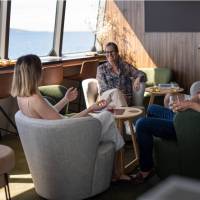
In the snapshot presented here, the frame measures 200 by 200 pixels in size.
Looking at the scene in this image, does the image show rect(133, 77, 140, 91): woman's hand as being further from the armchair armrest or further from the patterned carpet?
the armchair armrest

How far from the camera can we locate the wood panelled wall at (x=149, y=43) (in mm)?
6754

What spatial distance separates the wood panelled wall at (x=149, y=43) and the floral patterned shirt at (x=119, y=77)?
2044mm

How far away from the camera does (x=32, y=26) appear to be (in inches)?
289

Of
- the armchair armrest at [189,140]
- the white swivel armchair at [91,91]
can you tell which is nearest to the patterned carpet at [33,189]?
the armchair armrest at [189,140]

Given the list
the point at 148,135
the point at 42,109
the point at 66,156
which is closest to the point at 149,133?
the point at 148,135

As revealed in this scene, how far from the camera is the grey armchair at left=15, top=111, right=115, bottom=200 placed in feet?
9.41

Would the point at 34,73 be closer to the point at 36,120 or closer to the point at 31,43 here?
the point at 36,120

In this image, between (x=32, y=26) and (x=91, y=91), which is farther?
(x=32, y=26)

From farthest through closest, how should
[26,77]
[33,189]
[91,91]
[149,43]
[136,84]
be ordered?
[149,43]
[91,91]
[136,84]
[33,189]
[26,77]

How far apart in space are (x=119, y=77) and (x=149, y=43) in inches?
97.4

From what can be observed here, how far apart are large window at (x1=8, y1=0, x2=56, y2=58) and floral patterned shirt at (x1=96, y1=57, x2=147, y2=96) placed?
77.4 inches

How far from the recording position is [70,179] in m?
3.03

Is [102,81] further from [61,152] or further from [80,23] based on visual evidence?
[80,23]

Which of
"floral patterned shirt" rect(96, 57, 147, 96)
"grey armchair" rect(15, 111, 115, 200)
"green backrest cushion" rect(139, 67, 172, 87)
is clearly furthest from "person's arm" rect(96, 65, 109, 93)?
"green backrest cushion" rect(139, 67, 172, 87)
